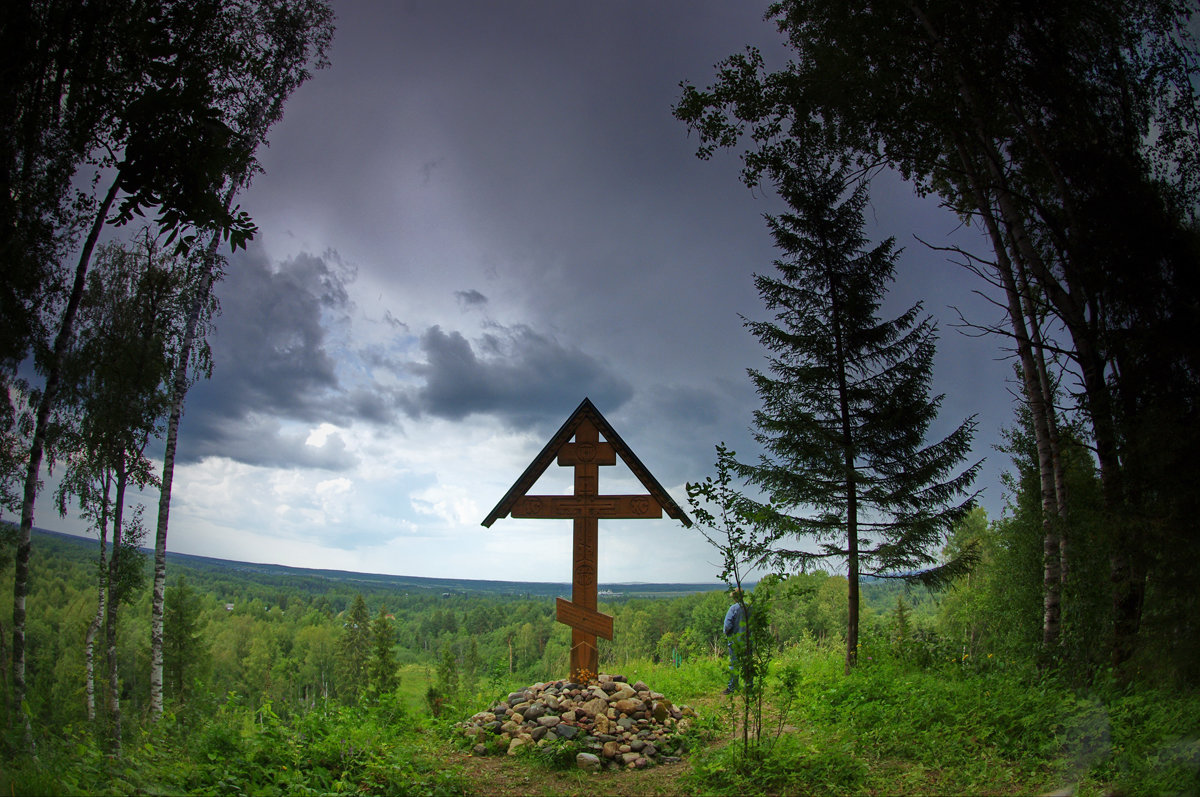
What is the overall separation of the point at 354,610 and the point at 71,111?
38.6m

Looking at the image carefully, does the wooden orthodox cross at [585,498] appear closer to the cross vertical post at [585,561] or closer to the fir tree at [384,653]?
the cross vertical post at [585,561]

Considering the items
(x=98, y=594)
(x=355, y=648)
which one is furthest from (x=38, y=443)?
(x=355, y=648)

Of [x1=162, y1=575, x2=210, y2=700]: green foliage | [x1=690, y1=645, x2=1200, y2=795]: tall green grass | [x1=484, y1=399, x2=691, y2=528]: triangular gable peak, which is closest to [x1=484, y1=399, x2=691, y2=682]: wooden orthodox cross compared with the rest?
[x1=484, y1=399, x2=691, y2=528]: triangular gable peak

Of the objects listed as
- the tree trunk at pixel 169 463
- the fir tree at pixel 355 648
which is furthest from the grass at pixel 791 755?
the fir tree at pixel 355 648

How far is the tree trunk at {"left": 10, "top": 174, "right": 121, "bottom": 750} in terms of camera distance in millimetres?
4190

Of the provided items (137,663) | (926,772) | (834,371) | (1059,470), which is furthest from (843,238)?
(137,663)

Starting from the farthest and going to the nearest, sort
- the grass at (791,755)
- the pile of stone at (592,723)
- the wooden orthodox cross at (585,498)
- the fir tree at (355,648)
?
the fir tree at (355,648) < the wooden orthodox cross at (585,498) < the pile of stone at (592,723) < the grass at (791,755)

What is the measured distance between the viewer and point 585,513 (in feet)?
30.0

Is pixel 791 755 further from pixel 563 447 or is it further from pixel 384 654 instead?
pixel 384 654

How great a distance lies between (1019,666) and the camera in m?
7.28

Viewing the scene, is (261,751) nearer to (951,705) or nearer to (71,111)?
(71,111)

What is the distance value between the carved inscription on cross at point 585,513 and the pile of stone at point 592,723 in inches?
25.1

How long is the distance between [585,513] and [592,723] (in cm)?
284

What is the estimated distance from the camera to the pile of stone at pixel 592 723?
6.95m
